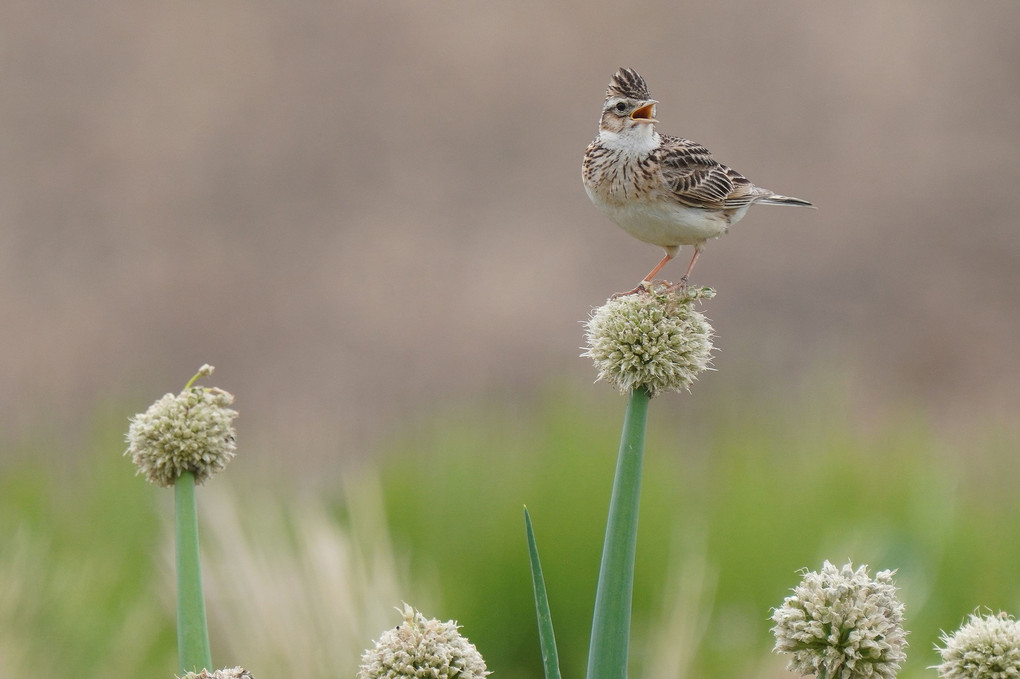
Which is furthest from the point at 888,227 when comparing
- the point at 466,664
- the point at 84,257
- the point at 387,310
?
the point at 466,664

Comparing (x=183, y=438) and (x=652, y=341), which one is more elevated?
(x=652, y=341)

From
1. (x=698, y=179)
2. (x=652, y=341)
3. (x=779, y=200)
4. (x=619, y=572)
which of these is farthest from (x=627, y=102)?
(x=619, y=572)

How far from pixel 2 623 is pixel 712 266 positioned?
361 inches

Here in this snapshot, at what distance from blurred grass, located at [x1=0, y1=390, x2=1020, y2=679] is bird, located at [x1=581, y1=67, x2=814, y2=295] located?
4.22 ft

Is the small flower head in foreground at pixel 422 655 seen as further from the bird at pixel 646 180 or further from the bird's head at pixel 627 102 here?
the bird's head at pixel 627 102

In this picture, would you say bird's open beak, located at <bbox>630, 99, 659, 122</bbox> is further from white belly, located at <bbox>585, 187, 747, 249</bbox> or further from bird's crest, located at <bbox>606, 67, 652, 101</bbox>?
white belly, located at <bbox>585, 187, 747, 249</bbox>

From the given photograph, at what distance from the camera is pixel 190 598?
1910mm

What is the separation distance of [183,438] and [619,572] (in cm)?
69

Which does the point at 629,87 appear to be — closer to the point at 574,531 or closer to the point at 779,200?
the point at 779,200

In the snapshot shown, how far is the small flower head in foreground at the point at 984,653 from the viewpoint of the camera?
5.81ft

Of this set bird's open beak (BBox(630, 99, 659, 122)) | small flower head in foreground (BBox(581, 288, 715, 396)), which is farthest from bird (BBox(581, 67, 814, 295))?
small flower head in foreground (BBox(581, 288, 715, 396))

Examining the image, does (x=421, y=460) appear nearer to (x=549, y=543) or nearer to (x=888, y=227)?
(x=549, y=543)

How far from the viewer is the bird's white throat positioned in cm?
333

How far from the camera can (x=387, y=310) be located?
39.9ft
